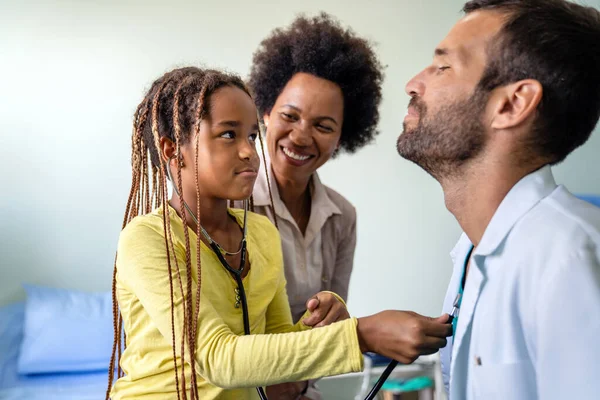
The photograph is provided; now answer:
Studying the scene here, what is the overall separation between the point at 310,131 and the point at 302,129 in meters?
0.03

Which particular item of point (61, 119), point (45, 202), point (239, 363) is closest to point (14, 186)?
point (45, 202)

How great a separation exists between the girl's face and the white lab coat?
464 millimetres

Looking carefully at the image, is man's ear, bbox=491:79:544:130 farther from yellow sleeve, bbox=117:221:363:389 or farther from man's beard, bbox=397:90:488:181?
yellow sleeve, bbox=117:221:363:389

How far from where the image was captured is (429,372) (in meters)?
1.78

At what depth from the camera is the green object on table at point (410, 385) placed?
1.63 meters

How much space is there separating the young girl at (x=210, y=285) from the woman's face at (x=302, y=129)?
419 mm

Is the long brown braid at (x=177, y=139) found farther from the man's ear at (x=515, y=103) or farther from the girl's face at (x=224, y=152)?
the man's ear at (x=515, y=103)

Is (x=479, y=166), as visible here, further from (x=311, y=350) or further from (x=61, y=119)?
(x=61, y=119)

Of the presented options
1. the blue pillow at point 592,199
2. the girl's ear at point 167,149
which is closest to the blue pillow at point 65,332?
the girl's ear at point 167,149

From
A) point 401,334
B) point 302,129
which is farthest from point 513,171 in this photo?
point 302,129

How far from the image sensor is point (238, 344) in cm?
109

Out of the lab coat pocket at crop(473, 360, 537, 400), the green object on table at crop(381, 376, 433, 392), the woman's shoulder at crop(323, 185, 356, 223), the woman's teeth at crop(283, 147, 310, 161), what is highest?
the woman's teeth at crop(283, 147, 310, 161)

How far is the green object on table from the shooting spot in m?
1.63

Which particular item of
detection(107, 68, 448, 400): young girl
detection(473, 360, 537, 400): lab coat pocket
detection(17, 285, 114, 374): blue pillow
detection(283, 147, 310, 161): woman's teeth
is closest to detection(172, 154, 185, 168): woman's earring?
detection(107, 68, 448, 400): young girl
